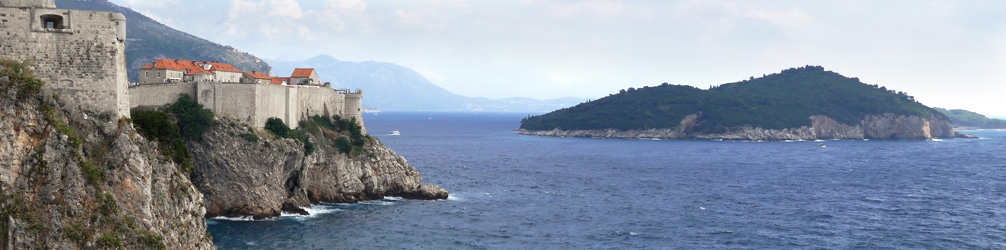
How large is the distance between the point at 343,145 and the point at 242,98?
1171 cm

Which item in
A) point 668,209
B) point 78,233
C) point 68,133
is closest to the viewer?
point 78,233

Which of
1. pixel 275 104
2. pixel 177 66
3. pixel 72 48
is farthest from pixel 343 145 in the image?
pixel 72 48

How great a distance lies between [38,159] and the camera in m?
38.6

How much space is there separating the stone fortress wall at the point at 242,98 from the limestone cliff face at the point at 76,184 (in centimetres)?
1844

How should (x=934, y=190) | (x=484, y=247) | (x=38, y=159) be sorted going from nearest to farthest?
1. (x=38, y=159)
2. (x=484, y=247)
3. (x=934, y=190)

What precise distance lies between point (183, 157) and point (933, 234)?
5509 centimetres

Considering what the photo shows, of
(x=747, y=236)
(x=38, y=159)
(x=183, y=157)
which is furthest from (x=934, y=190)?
(x=38, y=159)

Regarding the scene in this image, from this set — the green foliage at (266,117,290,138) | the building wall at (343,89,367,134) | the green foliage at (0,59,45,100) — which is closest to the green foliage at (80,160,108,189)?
the green foliage at (0,59,45,100)

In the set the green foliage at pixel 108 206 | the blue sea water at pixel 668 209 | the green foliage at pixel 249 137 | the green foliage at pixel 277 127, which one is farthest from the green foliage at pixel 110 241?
the green foliage at pixel 277 127

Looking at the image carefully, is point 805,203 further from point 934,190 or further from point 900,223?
point 934,190

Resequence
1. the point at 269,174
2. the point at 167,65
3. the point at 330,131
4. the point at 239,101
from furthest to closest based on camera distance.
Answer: the point at 330,131
the point at 167,65
the point at 239,101
the point at 269,174

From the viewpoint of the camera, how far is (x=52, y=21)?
143 feet

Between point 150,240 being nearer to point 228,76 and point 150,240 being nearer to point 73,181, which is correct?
point 73,181

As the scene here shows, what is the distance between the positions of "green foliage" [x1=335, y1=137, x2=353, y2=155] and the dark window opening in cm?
3433
